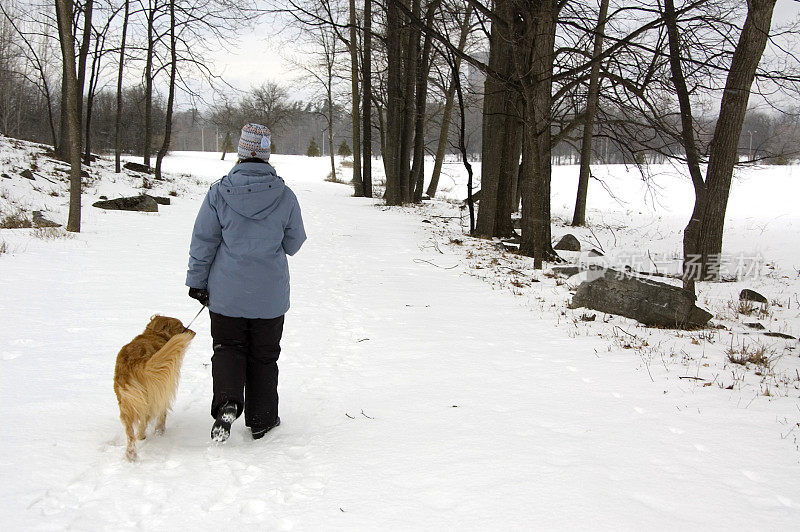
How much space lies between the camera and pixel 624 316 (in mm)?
6938

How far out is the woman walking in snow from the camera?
3.11m

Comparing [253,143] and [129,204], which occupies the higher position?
[253,143]

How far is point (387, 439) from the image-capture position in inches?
131

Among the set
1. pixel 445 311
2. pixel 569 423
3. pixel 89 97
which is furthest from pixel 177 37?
pixel 569 423

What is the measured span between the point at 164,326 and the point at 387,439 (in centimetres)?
161

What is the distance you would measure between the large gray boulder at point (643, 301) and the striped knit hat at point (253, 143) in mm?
5539

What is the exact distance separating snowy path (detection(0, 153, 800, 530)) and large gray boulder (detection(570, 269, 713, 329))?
124 cm

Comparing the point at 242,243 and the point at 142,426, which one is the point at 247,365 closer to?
the point at 142,426

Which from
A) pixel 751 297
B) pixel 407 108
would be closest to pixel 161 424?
pixel 751 297

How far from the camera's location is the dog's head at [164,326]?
3.12 m

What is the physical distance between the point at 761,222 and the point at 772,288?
51.4 feet

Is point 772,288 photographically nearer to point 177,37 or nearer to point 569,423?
point 569,423

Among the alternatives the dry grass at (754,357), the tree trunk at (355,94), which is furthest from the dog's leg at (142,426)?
the tree trunk at (355,94)

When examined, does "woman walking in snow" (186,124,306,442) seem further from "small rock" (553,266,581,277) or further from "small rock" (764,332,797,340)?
"small rock" (553,266,581,277)
